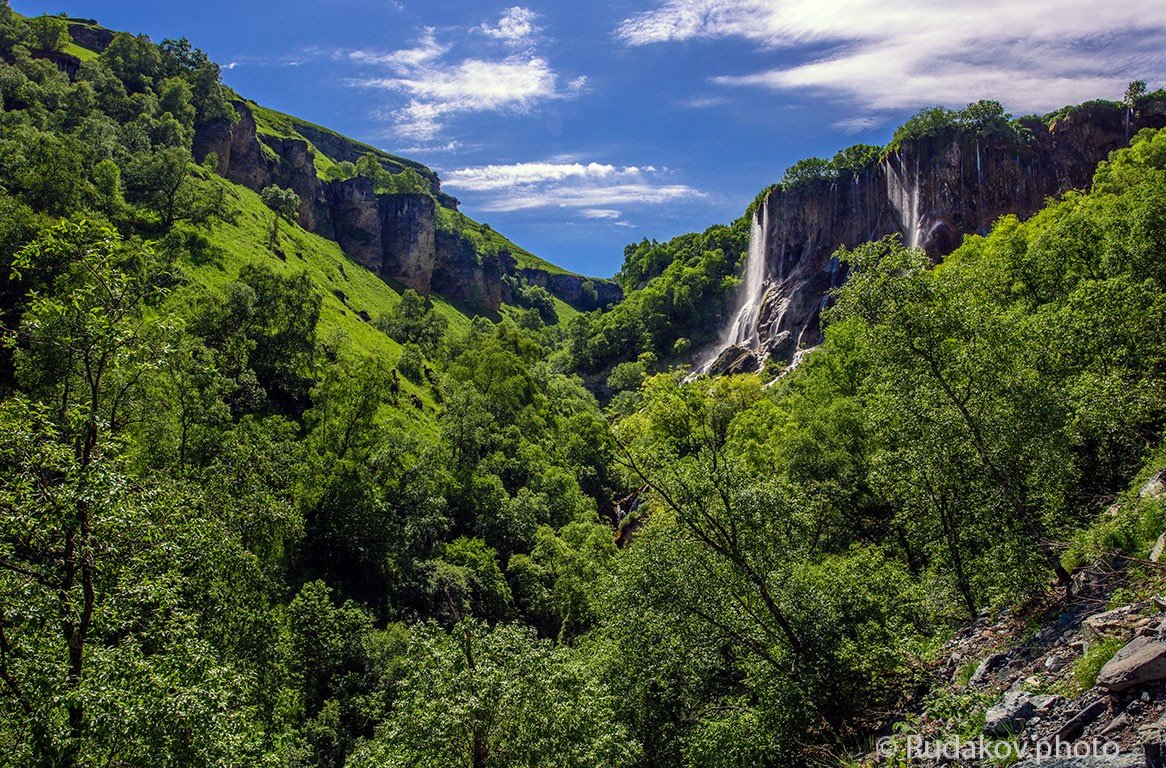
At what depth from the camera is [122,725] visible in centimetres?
970

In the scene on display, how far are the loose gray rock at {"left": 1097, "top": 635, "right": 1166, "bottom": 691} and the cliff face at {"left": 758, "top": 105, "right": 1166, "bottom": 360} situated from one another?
8549 cm

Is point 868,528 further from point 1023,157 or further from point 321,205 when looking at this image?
point 321,205

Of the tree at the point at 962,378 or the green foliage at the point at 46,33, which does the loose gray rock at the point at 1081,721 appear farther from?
the green foliage at the point at 46,33

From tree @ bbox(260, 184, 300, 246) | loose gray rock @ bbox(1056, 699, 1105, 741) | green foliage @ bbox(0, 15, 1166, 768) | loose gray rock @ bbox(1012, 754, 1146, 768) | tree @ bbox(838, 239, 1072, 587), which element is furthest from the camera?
tree @ bbox(260, 184, 300, 246)

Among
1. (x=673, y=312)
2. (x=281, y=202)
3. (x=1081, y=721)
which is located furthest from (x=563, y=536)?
(x=281, y=202)

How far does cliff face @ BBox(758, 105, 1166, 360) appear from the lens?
7675 cm

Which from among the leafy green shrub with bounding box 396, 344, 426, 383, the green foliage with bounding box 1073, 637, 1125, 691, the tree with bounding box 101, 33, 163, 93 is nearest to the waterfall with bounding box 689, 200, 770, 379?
the leafy green shrub with bounding box 396, 344, 426, 383

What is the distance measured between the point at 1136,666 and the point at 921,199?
9463cm

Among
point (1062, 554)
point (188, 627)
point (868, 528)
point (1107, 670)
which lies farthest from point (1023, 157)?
point (188, 627)

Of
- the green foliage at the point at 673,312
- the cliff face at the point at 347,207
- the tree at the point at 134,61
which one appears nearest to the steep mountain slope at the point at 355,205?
the cliff face at the point at 347,207

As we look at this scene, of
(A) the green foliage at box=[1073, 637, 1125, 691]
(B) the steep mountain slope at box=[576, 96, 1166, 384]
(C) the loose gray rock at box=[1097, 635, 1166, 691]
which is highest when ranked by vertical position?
(B) the steep mountain slope at box=[576, 96, 1166, 384]

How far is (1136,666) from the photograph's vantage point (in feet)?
26.5

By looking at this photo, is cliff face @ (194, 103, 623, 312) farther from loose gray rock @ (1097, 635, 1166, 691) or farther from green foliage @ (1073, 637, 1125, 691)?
loose gray rock @ (1097, 635, 1166, 691)

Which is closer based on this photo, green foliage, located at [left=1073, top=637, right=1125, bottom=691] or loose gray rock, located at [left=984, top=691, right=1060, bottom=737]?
green foliage, located at [left=1073, top=637, right=1125, bottom=691]
